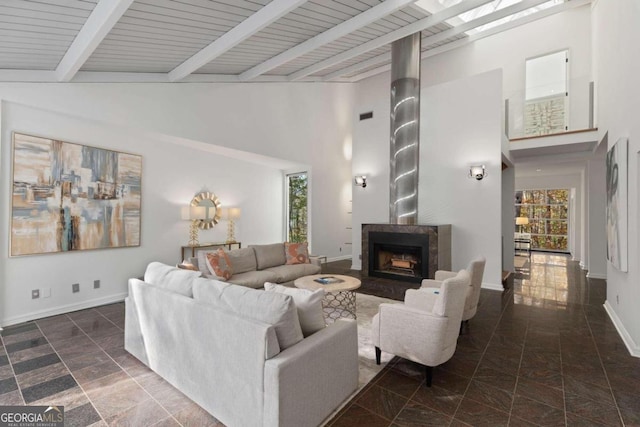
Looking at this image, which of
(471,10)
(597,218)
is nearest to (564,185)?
(597,218)

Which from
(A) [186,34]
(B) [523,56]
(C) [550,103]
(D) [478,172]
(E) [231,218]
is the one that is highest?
(B) [523,56]

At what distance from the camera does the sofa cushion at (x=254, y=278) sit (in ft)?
14.5

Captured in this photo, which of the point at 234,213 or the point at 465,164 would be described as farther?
the point at 234,213

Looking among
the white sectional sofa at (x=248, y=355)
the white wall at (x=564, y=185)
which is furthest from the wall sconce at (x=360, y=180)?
the white wall at (x=564, y=185)

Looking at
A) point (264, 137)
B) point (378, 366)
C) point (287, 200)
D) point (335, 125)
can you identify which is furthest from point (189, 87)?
point (378, 366)

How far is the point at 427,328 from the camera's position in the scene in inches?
93.5

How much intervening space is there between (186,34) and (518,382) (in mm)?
4771

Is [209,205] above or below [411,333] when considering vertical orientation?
above

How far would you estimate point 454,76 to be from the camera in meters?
7.93

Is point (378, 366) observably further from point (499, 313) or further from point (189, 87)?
point (189, 87)

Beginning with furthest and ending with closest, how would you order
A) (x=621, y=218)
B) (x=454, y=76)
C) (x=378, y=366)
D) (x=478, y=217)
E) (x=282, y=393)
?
(x=454, y=76)
(x=478, y=217)
(x=621, y=218)
(x=378, y=366)
(x=282, y=393)

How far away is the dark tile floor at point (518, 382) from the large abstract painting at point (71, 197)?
430 cm

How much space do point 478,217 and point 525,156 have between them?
9.31 feet

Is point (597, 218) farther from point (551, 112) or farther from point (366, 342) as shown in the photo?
point (366, 342)
